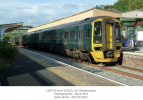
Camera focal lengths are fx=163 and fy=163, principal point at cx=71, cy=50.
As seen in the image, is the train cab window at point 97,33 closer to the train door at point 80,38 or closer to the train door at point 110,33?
the train door at point 110,33

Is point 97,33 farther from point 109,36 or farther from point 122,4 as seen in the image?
point 122,4

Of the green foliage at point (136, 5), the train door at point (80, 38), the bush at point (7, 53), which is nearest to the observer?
the bush at point (7, 53)

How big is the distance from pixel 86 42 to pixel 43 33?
40.4ft

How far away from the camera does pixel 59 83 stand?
659 cm

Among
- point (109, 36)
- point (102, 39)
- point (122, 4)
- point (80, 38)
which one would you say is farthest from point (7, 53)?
point (122, 4)

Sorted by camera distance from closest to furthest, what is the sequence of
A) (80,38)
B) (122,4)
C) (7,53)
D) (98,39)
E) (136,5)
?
(7,53), (98,39), (80,38), (136,5), (122,4)

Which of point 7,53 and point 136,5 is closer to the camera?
point 7,53

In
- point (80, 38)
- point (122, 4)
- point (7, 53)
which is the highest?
point (122, 4)

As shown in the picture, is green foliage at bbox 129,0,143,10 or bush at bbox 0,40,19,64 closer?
bush at bbox 0,40,19,64

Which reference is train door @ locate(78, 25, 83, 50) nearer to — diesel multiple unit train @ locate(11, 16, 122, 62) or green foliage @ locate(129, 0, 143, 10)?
diesel multiple unit train @ locate(11, 16, 122, 62)

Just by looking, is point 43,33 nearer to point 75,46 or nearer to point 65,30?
point 65,30

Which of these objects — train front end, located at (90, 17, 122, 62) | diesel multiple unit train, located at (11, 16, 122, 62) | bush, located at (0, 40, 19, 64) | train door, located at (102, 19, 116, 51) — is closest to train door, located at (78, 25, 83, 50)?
diesel multiple unit train, located at (11, 16, 122, 62)

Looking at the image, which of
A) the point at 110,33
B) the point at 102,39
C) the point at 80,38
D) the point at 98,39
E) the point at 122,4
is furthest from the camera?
the point at 122,4

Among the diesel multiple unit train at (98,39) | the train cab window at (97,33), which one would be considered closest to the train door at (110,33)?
the diesel multiple unit train at (98,39)
